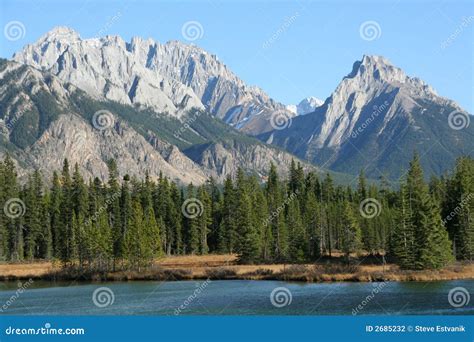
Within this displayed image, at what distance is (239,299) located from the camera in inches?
2456

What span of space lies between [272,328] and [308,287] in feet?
121

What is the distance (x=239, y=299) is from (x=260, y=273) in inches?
1037

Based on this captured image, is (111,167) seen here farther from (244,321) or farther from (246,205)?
(244,321)

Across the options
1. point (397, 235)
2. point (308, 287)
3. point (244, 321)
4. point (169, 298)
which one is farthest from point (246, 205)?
point (244, 321)

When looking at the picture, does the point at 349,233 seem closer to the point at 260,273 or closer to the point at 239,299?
the point at 260,273

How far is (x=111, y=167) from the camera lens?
135 metres

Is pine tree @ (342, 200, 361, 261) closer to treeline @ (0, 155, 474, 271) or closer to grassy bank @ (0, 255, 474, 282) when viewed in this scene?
treeline @ (0, 155, 474, 271)

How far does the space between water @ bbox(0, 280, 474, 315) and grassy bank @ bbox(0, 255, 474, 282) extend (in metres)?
4.29

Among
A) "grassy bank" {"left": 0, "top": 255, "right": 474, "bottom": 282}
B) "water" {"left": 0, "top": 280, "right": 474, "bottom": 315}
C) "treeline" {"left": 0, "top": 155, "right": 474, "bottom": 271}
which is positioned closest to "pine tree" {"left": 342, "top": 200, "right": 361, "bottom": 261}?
"treeline" {"left": 0, "top": 155, "right": 474, "bottom": 271}

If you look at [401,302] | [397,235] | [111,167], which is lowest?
[401,302]

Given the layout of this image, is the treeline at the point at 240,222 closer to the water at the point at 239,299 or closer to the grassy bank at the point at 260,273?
the grassy bank at the point at 260,273

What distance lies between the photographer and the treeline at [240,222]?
93.2 m

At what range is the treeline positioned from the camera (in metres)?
93.2

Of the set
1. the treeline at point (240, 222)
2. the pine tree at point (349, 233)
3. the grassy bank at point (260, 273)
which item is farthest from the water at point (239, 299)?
the pine tree at point (349, 233)
